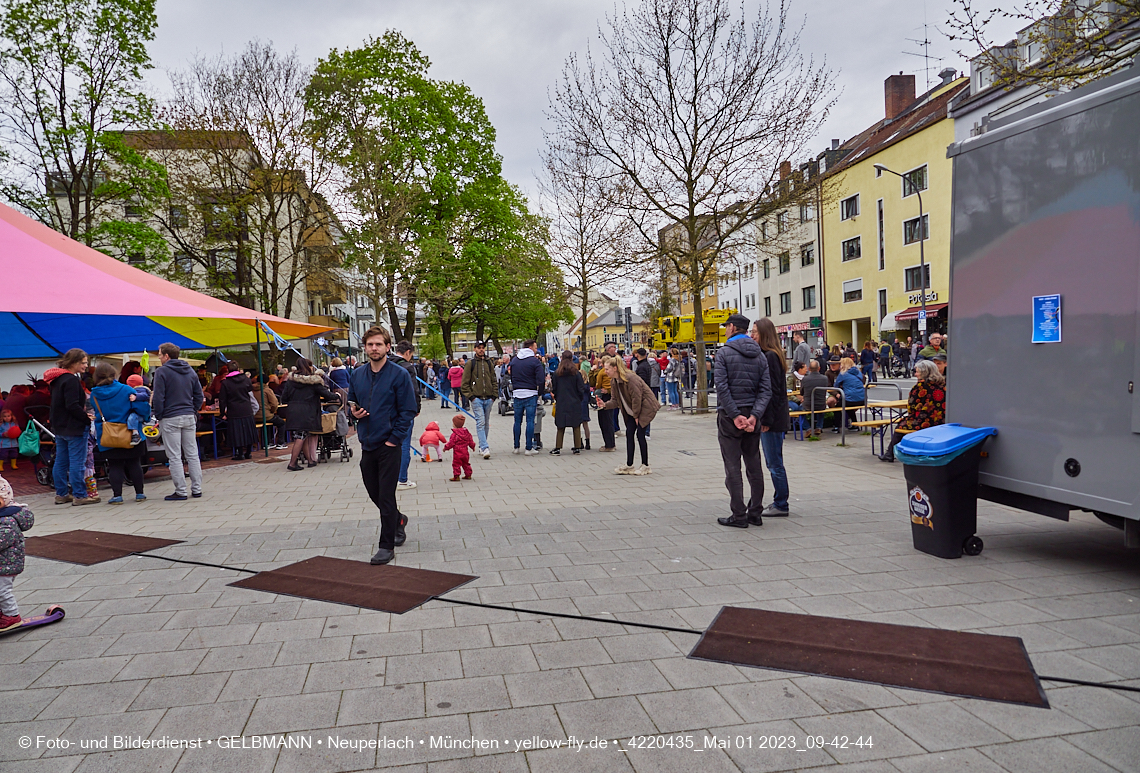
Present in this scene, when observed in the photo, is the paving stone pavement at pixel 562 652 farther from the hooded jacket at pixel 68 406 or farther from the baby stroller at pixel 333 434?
the baby stroller at pixel 333 434

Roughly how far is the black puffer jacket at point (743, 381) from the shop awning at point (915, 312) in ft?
98.8

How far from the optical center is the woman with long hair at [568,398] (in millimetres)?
12461

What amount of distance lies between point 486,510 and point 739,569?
332 cm

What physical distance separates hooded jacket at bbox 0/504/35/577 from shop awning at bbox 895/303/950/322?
114ft

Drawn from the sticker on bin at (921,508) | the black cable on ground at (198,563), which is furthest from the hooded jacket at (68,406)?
the sticker on bin at (921,508)

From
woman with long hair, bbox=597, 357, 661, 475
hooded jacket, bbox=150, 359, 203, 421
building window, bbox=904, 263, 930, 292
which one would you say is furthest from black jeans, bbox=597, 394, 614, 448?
building window, bbox=904, 263, 930, 292

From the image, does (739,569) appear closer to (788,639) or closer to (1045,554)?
(788,639)

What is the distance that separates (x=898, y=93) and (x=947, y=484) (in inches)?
1839

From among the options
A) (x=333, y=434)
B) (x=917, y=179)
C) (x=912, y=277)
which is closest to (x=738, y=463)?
(x=333, y=434)

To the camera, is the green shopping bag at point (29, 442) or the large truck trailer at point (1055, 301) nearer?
the large truck trailer at point (1055, 301)

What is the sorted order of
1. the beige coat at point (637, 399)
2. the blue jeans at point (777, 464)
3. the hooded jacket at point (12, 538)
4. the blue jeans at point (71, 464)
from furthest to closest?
the beige coat at point (637, 399) → the blue jeans at point (71, 464) → the blue jeans at point (777, 464) → the hooded jacket at point (12, 538)

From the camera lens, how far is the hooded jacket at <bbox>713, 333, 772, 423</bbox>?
6.56 metres

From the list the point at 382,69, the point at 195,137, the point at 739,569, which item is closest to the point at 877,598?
the point at 739,569

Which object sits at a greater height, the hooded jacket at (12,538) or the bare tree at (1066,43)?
the bare tree at (1066,43)
